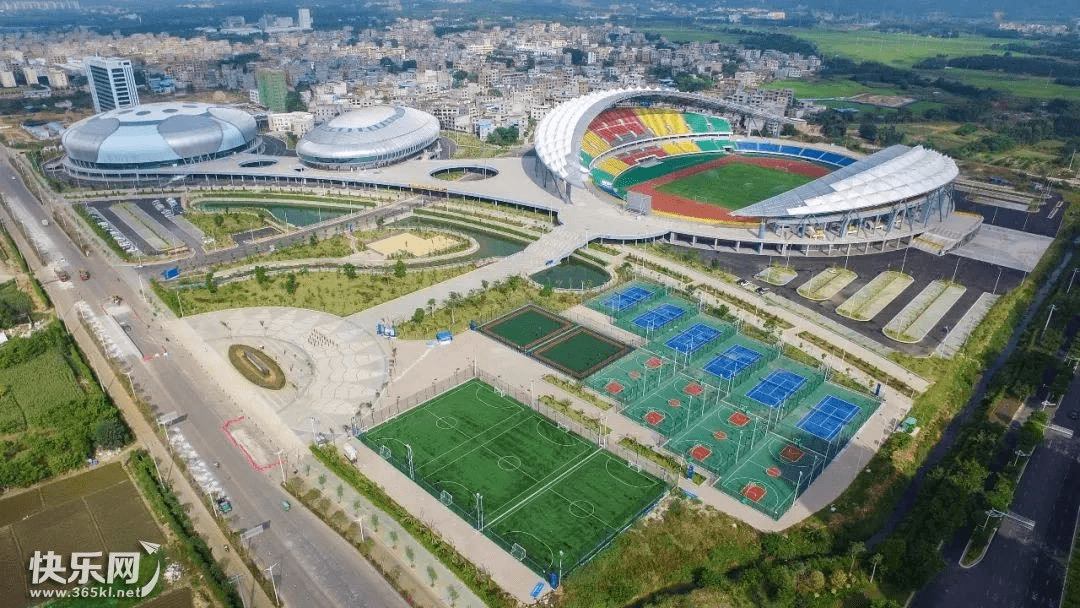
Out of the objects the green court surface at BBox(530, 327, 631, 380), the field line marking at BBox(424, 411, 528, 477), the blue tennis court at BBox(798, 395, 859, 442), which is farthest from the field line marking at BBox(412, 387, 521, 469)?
the blue tennis court at BBox(798, 395, 859, 442)

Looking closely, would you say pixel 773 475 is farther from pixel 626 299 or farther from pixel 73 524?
pixel 73 524

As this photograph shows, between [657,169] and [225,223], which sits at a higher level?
[657,169]

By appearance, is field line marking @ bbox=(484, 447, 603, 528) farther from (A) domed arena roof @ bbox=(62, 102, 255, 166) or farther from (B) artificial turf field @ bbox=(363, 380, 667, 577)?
(A) domed arena roof @ bbox=(62, 102, 255, 166)

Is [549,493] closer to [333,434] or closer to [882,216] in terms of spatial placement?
[333,434]

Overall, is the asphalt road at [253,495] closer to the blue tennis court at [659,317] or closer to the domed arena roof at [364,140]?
the blue tennis court at [659,317]

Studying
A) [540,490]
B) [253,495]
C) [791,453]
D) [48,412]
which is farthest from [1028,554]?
[48,412]
